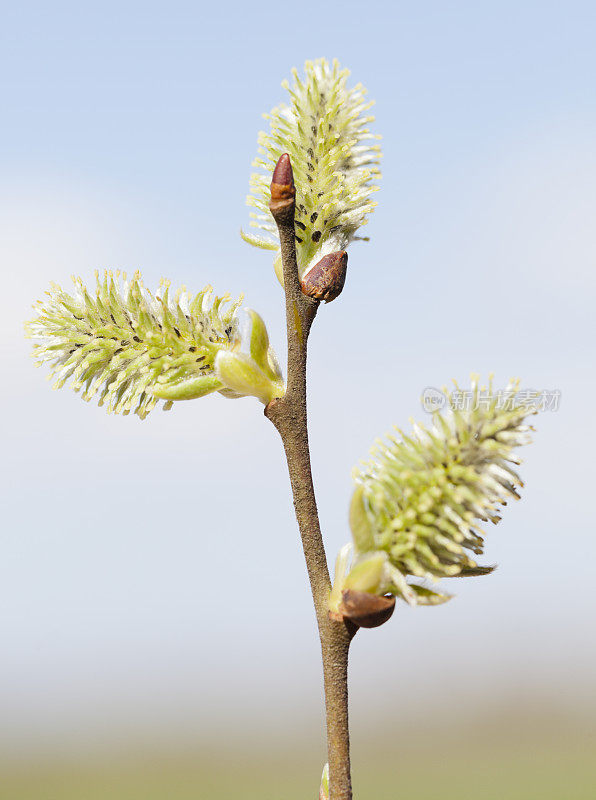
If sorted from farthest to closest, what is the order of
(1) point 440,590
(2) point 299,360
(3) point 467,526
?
(2) point 299,360 < (1) point 440,590 < (3) point 467,526

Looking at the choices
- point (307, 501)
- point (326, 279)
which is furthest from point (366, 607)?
point (326, 279)

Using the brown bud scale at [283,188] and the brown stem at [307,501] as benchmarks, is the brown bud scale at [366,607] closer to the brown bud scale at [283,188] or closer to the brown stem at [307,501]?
the brown stem at [307,501]

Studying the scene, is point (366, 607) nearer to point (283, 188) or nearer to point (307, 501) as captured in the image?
point (307, 501)

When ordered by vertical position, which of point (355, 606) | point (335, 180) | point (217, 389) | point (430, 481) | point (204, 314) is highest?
point (335, 180)

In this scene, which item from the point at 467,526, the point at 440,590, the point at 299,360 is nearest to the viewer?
the point at 467,526

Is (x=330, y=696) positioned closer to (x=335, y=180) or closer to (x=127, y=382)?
(x=127, y=382)

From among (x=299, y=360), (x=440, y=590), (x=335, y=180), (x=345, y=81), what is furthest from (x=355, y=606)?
(x=345, y=81)

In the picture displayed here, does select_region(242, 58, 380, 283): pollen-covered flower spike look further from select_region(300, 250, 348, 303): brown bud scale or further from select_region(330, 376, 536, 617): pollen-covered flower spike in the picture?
select_region(330, 376, 536, 617): pollen-covered flower spike

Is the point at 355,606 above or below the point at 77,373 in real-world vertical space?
below
